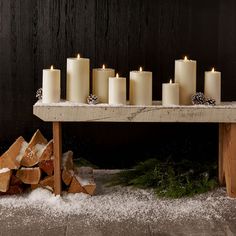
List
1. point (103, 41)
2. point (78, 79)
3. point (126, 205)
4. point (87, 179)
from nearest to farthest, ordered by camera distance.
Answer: point (126, 205)
point (78, 79)
point (87, 179)
point (103, 41)

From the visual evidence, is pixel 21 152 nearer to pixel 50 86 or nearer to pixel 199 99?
pixel 50 86

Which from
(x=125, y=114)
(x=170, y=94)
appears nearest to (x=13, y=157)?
(x=125, y=114)

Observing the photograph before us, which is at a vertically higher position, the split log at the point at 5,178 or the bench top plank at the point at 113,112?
the bench top plank at the point at 113,112

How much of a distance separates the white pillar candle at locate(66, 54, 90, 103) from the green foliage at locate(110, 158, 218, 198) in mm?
507

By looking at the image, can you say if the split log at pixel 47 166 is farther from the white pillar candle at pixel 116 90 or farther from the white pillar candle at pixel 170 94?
the white pillar candle at pixel 170 94

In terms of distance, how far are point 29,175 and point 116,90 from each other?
59cm

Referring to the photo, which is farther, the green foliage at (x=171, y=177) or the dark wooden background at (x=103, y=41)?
the dark wooden background at (x=103, y=41)

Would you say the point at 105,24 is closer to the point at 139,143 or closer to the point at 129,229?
the point at 139,143

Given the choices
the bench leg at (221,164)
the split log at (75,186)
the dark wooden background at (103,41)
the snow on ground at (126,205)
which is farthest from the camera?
the dark wooden background at (103,41)

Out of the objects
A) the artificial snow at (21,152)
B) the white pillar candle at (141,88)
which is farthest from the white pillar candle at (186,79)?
the artificial snow at (21,152)

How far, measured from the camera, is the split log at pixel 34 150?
9.53 feet

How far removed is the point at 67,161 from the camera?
9.92ft

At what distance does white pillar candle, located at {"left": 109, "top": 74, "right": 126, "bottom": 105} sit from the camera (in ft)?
9.31

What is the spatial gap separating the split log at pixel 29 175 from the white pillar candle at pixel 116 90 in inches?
19.5
